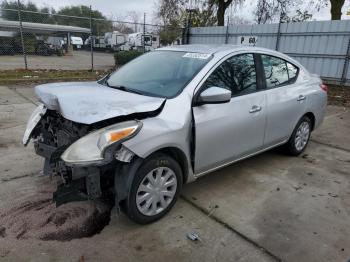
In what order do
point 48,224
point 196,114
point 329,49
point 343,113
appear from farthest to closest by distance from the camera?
point 329,49, point 343,113, point 196,114, point 48,224

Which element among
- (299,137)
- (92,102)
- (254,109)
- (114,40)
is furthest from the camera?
(114,40)

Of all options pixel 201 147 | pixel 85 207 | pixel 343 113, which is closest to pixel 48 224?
pixel 85 207

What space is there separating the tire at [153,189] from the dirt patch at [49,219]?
0.39 m

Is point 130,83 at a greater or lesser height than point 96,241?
greater

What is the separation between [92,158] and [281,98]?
276 centimetres

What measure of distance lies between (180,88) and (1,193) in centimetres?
225

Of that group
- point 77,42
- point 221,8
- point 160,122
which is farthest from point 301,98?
point 77,42

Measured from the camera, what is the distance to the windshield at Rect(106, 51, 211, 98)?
335cm

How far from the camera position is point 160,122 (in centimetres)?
288

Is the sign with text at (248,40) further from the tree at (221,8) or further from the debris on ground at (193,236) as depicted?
the debris on ground at (193,236)

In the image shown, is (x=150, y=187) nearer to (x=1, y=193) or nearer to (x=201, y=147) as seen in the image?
(x=201, y=147)

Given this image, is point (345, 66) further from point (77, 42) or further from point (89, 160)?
point (77, 42)

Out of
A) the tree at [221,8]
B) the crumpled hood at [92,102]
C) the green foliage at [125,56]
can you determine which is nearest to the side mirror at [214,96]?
the crumpled hood at [92,102]

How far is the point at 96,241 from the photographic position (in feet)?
9.10
